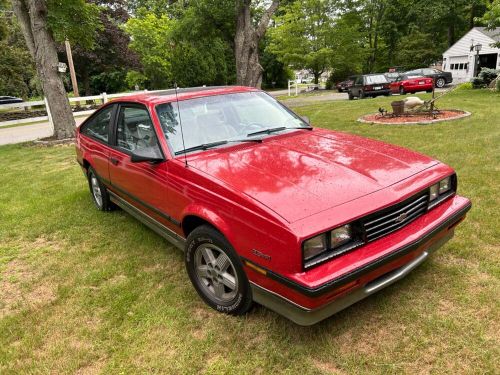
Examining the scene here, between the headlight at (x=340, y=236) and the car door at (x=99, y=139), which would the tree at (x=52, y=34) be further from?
the headlight at (x=340, y=236)

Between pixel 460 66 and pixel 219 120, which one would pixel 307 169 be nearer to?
pixel 219 120

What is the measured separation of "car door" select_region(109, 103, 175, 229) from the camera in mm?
3340

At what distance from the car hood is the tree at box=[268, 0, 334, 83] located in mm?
34717

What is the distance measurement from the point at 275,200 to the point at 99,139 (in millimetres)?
3043

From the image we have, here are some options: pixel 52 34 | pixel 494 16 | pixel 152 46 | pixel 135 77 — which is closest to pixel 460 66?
pixel 494 16

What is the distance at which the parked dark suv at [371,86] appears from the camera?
2077 cm

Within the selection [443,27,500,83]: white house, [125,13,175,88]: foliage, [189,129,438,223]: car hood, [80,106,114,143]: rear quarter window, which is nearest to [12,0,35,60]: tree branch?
[80,106,114,143]: rear quarter window

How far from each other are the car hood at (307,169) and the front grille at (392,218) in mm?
163

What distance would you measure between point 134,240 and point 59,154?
6.88 m

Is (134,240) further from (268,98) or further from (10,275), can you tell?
(268,98)

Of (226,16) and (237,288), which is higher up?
(226,16)

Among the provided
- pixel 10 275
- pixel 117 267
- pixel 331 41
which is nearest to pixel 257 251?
pixel 117 267

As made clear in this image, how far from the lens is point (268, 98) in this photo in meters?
4.21

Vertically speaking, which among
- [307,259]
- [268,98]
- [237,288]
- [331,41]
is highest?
[331,41]
